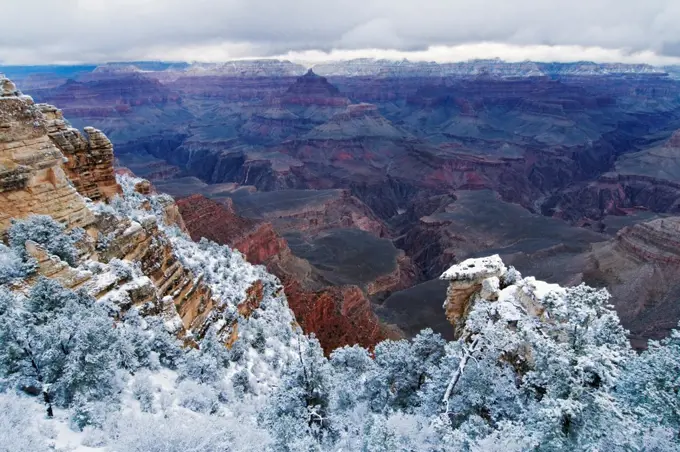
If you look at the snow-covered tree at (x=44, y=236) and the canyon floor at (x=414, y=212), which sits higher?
the snow-covered tree at (x=44, y=236)

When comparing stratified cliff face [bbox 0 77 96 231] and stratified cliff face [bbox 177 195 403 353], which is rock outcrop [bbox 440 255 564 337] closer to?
stratified cliff face [bbox 0 77 96 231]

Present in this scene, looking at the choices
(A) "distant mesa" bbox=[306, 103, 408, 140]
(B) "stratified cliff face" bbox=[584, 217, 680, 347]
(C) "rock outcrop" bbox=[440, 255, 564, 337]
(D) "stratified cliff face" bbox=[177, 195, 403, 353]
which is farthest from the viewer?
(A) "distant mesa" bbox=[306, 103, 408, 140]

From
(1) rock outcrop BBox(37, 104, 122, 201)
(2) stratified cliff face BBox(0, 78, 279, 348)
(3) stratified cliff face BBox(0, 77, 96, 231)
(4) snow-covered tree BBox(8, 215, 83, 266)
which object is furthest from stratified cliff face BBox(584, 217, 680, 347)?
(3) stratified cliff face BBox(0, 77, 96, 231)

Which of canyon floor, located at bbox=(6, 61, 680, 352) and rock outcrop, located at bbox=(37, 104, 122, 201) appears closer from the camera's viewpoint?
rock outcrop, located at bbox=(37, 104, 122, 201)

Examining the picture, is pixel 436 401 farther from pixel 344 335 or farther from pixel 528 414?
pixel 344 335

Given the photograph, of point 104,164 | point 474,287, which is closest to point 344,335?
point 474,287

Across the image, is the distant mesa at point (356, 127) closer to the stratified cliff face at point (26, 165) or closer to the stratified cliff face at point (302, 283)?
the stratified cliff face at point (302, 283)

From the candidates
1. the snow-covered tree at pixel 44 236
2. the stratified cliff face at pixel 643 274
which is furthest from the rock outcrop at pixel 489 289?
the stratified cliff face at pixel 643 274

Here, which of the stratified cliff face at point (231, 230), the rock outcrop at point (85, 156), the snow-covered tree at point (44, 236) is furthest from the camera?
the stratified cliff face at point (231, 230)
